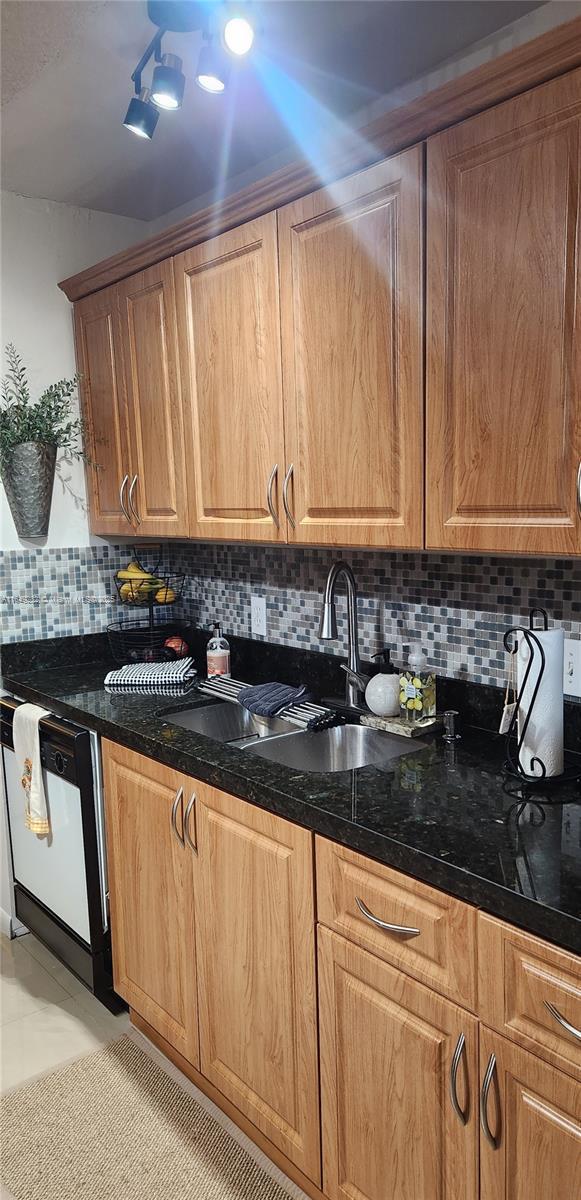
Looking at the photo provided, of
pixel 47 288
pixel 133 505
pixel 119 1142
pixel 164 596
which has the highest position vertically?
pixel 47 288

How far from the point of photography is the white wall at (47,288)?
2723 millimetres

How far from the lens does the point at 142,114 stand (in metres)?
1.83

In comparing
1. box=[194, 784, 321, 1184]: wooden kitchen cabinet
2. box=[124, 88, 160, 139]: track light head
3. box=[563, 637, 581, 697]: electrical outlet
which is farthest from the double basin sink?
box=[124, 88, 160, 139]: track light head

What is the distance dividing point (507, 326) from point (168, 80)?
90cm

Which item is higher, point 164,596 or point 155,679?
point 164,596

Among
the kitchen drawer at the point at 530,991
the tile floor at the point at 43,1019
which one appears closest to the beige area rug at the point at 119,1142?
the tile floor at the point at 43,1019

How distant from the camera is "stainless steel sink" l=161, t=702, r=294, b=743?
237cm

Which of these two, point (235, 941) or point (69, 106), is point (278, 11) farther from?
point (235, 941)

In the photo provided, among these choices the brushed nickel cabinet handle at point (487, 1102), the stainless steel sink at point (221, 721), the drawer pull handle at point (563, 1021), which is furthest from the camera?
the stainless steel sink at point (221, 721)

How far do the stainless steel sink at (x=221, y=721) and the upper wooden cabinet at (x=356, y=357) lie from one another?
64cm

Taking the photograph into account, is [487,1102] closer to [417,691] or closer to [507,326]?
[417,691]

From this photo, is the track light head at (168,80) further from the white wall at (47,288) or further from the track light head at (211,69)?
the white wall at (47,288)

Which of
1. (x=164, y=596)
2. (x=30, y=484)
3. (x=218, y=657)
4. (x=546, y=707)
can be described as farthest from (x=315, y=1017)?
(x=30, y=484)

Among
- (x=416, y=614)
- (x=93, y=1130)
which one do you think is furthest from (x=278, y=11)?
(x=93, y=1130)
